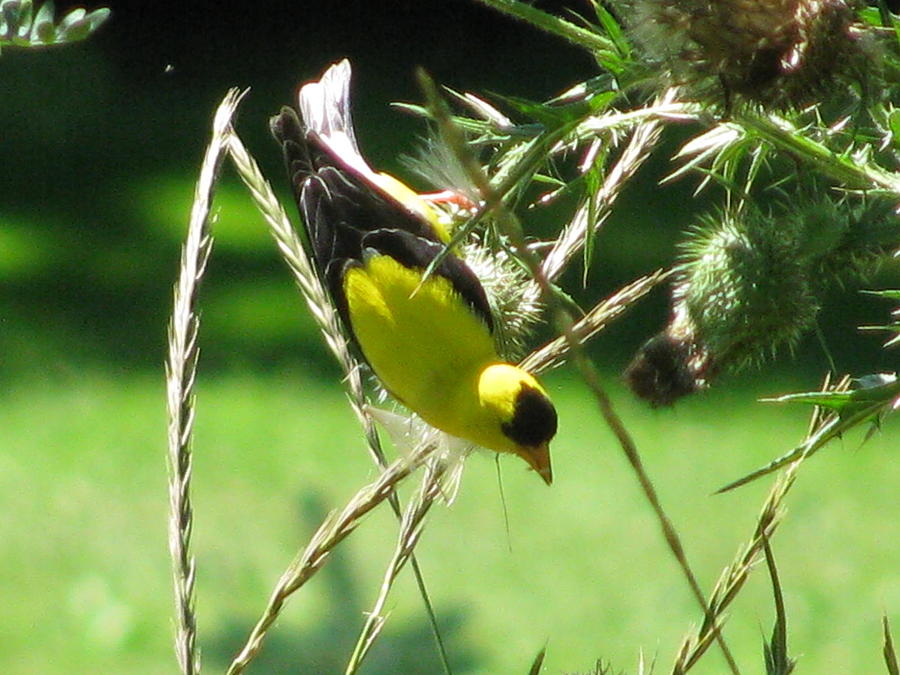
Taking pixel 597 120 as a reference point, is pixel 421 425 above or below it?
below

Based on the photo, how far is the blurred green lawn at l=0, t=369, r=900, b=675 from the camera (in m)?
4.17

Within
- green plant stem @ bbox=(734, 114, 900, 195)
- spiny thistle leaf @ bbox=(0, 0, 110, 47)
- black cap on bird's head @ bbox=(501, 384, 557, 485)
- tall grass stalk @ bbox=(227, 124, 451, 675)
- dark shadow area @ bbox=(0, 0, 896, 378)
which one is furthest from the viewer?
dark shadow area @ bbox=(0, 0, 896, 378)

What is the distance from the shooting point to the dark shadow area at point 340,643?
3.21m

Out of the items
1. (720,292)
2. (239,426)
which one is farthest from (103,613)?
(720,292)

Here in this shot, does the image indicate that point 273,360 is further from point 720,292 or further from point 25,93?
point 720,292

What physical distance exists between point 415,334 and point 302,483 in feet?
7.32

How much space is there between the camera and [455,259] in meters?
2.58

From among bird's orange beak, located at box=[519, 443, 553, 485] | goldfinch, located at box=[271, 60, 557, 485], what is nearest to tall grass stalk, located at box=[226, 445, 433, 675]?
goldfinch, located at box=[271, 60, 557, 485]

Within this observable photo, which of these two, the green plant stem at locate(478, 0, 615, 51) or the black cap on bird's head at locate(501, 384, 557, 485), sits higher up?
the green plant stem at locate(478, 0, 615, 51)

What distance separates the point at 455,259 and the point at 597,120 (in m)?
1.23

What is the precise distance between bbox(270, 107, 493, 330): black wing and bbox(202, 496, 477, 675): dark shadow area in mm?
588

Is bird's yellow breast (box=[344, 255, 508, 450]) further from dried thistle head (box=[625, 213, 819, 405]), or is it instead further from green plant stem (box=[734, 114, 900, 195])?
green plant stem (box=[734, 114, 900, 195])

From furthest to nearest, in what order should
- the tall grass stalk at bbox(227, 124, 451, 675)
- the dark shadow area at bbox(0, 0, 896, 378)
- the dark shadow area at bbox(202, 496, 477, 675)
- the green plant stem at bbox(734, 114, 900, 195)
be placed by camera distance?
1. the dark shadow area at bbox(0, 0, 896, 378)
2. the dark shadow area at bbox(202, 496, 477, 675)
3. the tall grass stalk at bbox(227, 124, 451, 675)
4. the green plant stem at bbox(734, 114, 900, 195)

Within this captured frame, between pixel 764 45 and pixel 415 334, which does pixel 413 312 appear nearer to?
pixel 415 334
